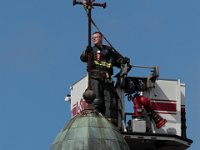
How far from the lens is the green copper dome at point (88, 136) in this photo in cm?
3362

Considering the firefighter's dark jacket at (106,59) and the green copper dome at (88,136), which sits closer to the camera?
the green copper dome at (88,136)

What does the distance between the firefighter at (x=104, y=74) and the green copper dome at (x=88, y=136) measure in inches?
507

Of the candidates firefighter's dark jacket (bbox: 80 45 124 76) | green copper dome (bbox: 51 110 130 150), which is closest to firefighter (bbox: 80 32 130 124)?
firefighter's dark jacket (bbox: 80 45 124 76)

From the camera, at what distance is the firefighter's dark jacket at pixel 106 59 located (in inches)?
1876

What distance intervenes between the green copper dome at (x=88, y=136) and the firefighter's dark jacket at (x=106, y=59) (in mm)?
13000

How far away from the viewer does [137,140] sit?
48.9 m

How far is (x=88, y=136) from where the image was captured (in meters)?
33.8

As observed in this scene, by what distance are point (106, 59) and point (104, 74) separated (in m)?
0.67

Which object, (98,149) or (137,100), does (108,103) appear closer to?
(137,100)

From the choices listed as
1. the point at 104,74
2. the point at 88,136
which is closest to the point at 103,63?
the point at 104,74

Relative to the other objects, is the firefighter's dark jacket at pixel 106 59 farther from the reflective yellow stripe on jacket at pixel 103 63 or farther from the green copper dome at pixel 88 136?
the green copper dome at pixel 88 136

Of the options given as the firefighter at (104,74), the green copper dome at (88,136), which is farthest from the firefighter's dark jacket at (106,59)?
the green copper dome at (88,136)

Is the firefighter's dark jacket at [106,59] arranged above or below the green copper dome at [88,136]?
above

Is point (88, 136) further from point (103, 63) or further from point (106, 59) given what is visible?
point (106, 59)
